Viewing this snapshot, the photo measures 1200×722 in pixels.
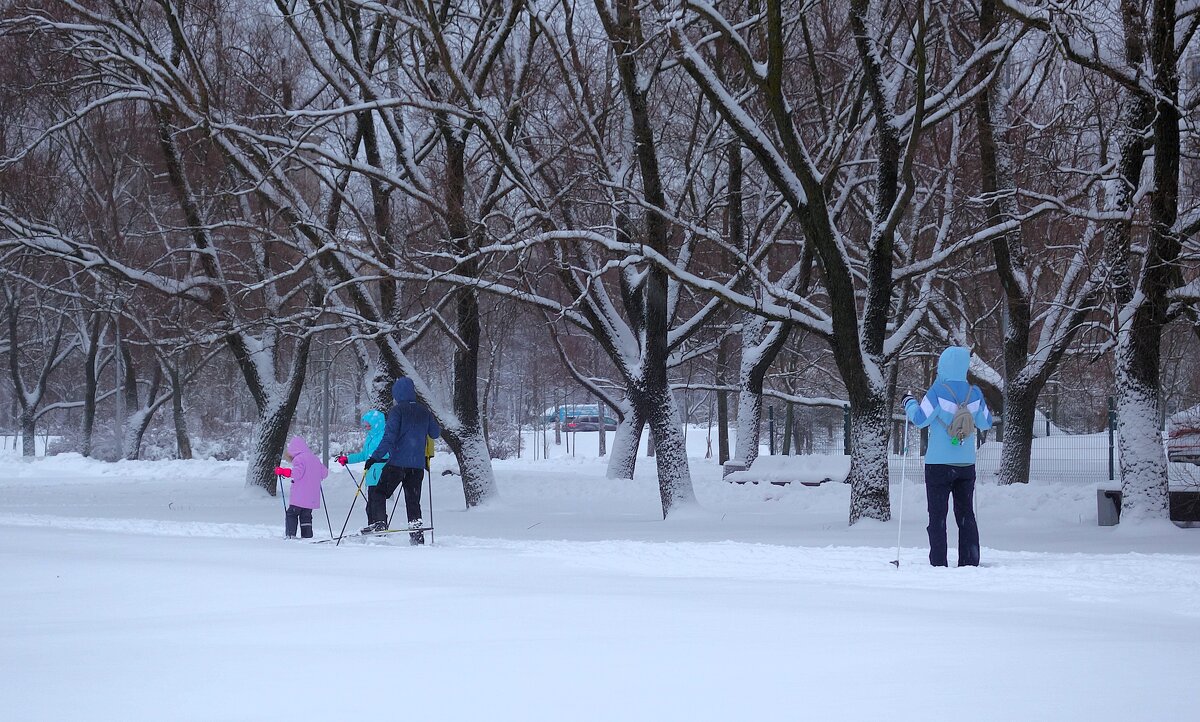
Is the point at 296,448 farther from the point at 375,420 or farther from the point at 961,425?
the point at 961,425

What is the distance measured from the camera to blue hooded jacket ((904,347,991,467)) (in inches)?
378

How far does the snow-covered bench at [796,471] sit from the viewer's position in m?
23.1

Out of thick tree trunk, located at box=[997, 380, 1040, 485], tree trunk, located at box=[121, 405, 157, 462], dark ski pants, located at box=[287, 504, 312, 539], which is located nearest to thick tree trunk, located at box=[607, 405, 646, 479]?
thick tree trunk, located at box=[997, 380, 1040, 485]

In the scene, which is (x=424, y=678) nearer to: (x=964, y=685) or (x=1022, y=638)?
(x=964, y=685)

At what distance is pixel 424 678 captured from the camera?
16.2ft

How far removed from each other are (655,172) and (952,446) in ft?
27.8

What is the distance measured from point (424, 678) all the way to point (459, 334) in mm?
15354

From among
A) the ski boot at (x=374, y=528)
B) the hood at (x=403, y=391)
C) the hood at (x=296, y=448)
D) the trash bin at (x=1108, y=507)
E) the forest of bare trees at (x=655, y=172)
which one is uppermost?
the forest of bare trees at (x=655, y=172)

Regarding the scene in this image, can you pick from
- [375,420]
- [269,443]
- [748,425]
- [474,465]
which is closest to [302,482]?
[375,420]

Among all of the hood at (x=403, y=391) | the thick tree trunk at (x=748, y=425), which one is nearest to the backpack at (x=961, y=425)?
the hood at (x=403, y=391)

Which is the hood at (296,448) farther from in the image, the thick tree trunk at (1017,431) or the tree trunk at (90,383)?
the tree trunk at (90,383)

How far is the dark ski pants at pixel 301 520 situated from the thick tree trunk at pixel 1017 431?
1258cm

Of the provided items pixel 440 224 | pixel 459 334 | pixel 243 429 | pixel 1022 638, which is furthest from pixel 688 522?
pixel 243 429

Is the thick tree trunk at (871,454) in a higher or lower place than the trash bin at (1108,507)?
higher
